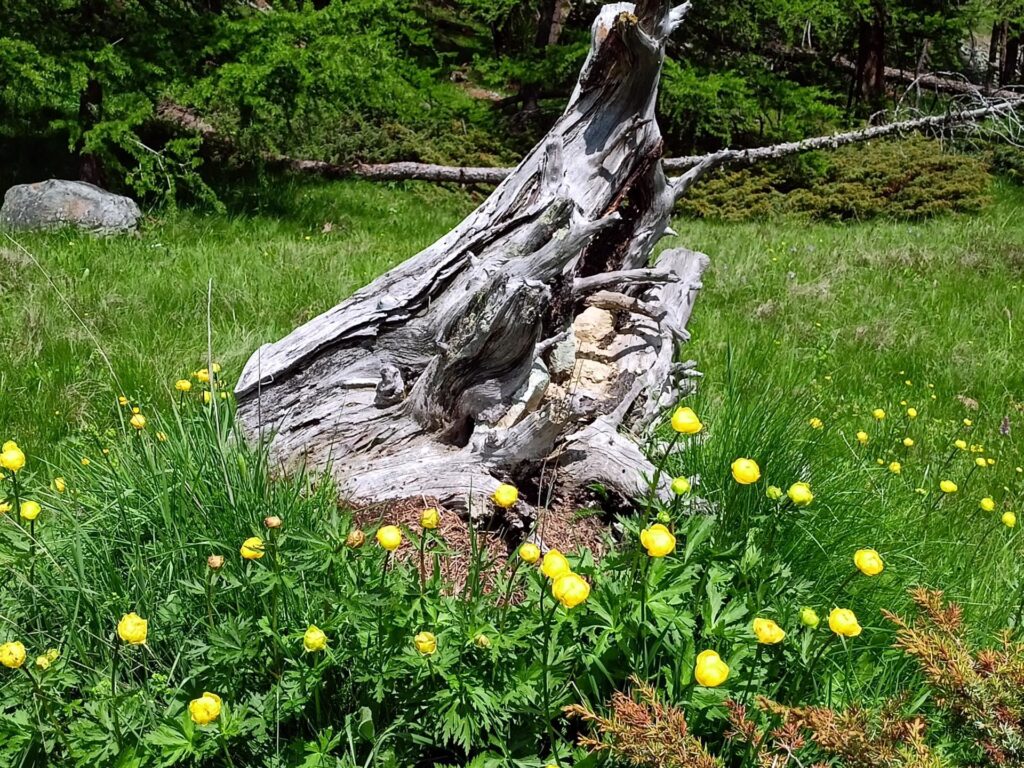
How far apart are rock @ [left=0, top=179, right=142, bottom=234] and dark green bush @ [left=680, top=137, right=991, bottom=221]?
8699 millimetres

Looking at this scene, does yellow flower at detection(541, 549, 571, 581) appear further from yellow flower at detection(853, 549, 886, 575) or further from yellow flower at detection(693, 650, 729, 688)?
yellow flower at detection(853, 549, 886, 575)

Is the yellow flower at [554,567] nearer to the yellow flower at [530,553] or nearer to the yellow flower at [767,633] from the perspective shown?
the yellow flower at [530,553]

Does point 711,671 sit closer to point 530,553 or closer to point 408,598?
point 530,553

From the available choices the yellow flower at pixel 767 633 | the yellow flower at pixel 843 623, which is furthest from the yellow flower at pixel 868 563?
the yellow flower at pixel 767 633

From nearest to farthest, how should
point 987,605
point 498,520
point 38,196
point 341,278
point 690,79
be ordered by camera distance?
point 987,605 → point 498,520 → point 341,278 → point 38,196 → point 690,79

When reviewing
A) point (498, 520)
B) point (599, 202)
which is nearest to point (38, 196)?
point (599, 202)

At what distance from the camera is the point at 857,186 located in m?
11.8

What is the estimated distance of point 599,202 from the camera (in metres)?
3.90

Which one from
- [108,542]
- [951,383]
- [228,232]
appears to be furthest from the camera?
[228,232]

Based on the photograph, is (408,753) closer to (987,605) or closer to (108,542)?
(108,542)

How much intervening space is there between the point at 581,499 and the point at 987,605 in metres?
1.41

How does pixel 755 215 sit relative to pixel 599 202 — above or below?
below

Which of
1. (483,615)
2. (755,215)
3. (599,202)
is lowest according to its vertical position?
(755,215)

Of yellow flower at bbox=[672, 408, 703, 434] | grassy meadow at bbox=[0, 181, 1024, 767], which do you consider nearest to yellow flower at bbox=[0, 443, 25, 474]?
grassy meadow at bbox=[0, 181, 1024, 767]
